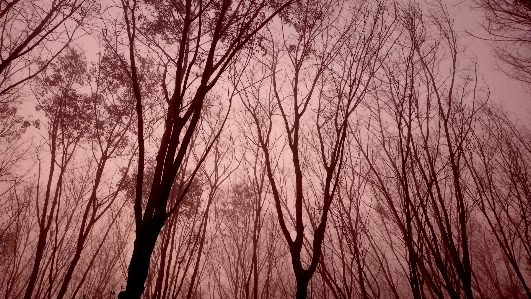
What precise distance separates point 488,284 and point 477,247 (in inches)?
95.7

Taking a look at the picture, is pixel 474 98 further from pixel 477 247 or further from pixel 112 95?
pixel 477 247

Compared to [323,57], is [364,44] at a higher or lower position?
lower

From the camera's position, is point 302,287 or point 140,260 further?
point 302,287

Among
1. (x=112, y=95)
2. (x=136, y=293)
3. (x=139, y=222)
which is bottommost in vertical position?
(x=136, y=293)

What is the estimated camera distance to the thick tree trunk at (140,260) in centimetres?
114

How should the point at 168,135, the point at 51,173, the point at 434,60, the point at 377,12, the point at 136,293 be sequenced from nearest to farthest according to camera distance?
the point at 136,293
the point at 168,135
the point at 377,12
the point at 51,173
the point at 434,60

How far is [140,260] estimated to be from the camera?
119 centimetres

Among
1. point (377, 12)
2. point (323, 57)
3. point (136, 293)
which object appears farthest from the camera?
point (323, 57)

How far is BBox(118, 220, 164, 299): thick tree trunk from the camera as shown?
1144 millimetres

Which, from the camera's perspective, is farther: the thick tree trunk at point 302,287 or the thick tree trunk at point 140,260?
the thick tree trunk at point 302,287

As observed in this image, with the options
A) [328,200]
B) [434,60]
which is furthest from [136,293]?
[434,60]

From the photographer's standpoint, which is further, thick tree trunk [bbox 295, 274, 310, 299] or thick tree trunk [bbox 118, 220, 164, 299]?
thick tree trunk [bbox 295, 274, 310, 299]

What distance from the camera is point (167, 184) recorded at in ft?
4.28

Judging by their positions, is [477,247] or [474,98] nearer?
[474,98]
